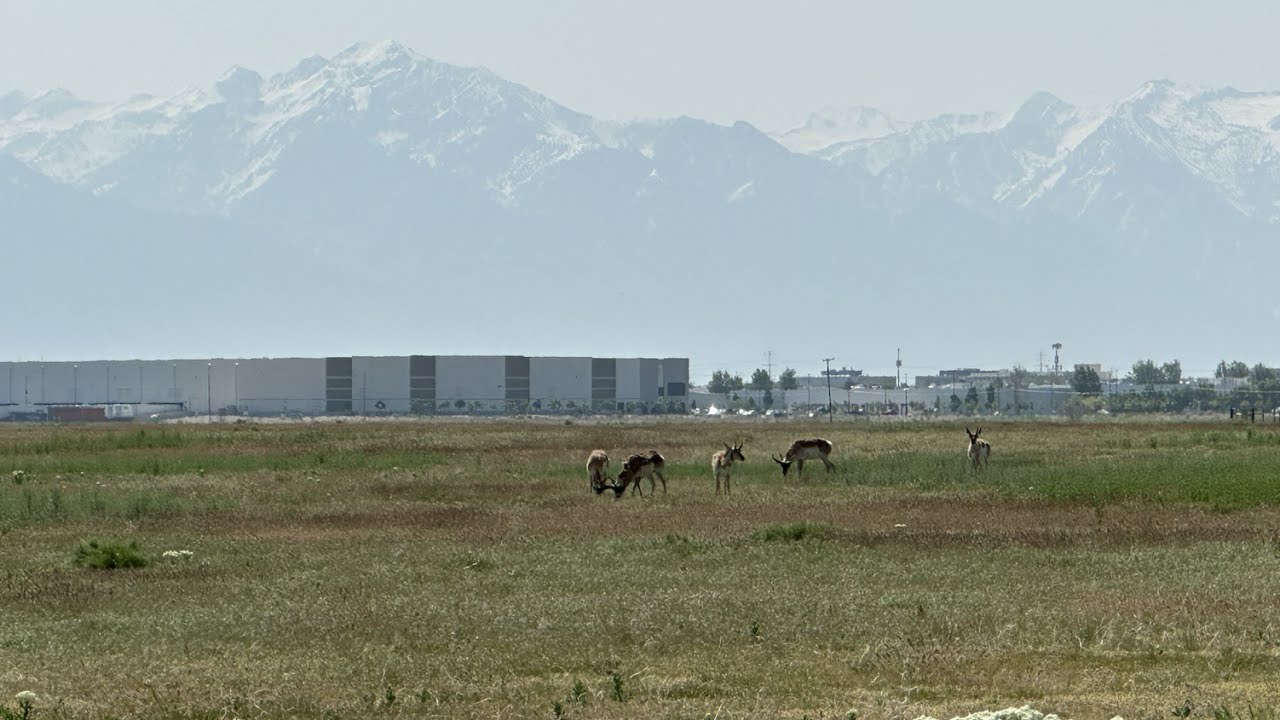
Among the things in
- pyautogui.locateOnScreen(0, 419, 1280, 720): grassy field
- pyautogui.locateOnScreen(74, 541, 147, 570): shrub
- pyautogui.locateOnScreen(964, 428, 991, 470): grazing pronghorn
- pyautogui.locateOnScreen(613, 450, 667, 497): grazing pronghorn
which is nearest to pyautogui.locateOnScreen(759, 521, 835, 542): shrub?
pyautogui.locateOnScreen(0, 419, 1280, 720): grassy field

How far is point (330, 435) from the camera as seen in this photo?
86062mm

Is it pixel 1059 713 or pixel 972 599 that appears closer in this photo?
pixel 1059 713

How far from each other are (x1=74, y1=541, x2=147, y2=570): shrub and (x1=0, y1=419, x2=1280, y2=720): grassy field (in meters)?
0.14

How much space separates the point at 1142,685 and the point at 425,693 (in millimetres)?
6847

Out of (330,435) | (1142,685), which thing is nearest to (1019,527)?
(1142,685)

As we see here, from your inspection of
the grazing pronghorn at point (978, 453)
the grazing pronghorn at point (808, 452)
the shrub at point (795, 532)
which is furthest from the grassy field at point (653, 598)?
the grazing pronghorn at point (808, 452)

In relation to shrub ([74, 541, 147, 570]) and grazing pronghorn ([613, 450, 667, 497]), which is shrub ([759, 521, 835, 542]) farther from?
grazing pronghorn ([613, 450, 667, 497])

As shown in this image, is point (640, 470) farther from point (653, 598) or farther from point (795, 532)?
point (653, 598)

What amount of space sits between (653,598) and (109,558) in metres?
9.62

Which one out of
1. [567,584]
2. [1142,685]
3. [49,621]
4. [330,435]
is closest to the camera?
[1142,685]

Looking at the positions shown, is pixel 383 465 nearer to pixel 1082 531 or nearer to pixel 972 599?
Result: pixel 1082 531

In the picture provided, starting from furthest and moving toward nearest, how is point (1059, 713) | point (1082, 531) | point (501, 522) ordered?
1. point (501, 522)
2. point (1082, 531)
3. point (1059, 713)

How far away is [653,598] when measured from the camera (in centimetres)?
2703

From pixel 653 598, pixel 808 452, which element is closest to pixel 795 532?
pixel 653 598
